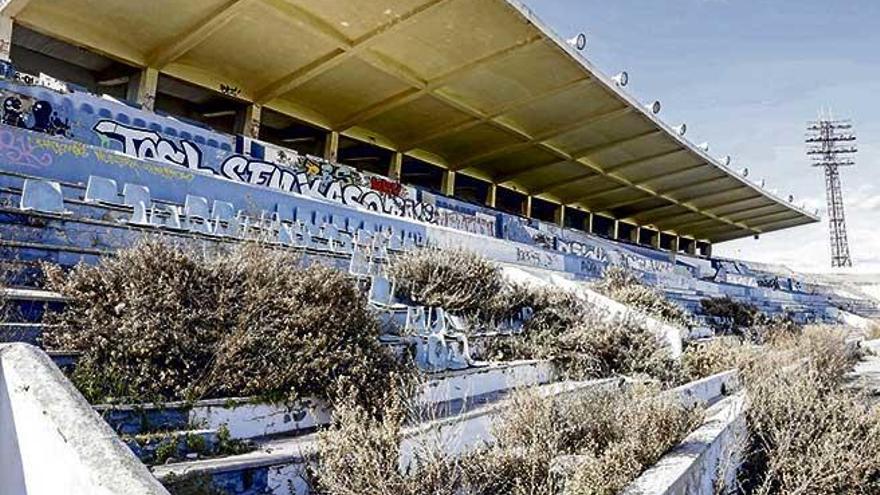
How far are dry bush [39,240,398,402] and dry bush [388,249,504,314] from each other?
320 cm

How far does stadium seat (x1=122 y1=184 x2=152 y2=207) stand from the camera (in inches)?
295

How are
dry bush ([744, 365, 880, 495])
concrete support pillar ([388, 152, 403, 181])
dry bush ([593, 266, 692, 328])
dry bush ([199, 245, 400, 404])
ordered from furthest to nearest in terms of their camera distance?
concrete support pillar ([388, 152, 403, 181]) < dry bush ([593, 266, 692, 328]) < dry bush ([744, 365, 880, 495]) < dry bush ([199, 245, 400, 404])

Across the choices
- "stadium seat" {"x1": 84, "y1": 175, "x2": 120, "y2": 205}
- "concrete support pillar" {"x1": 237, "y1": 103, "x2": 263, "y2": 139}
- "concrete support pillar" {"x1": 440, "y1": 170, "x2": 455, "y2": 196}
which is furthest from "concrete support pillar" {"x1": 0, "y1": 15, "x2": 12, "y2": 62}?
"concrete support pillar" {"x1": 440, "y1": 170, "x2": 455, "y2": 196}

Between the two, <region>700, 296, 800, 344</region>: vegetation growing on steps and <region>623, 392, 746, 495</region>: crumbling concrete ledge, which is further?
<region>700, 296, 800, 344</region>: vegetation growing on steps

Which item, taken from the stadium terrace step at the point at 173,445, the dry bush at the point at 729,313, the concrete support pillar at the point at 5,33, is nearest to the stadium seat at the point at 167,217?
the stadium terrace step at the point at 173,445

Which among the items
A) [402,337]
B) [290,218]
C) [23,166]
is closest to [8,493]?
[402,337]

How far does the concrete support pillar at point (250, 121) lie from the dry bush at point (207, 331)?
1566 centimetres

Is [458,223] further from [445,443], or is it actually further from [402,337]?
[445,443]

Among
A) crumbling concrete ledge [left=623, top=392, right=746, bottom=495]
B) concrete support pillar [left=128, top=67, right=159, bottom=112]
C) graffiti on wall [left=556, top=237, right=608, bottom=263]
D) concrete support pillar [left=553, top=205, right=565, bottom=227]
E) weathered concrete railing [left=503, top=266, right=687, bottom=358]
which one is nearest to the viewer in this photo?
crumbling concrete ledge [left=623, top=392, right=746, bottom=495]

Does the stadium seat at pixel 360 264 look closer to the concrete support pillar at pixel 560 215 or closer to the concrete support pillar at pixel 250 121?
the concrete support pillar at pixel 250 121

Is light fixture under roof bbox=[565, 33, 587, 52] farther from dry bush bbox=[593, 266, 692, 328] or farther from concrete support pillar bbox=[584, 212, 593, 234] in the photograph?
concrete support pillar bbox=[584, 212, 593, 234]

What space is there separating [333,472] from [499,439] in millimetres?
1488

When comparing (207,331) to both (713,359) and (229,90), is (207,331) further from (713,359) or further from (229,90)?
(229,90)

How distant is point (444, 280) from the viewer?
8.59 m
